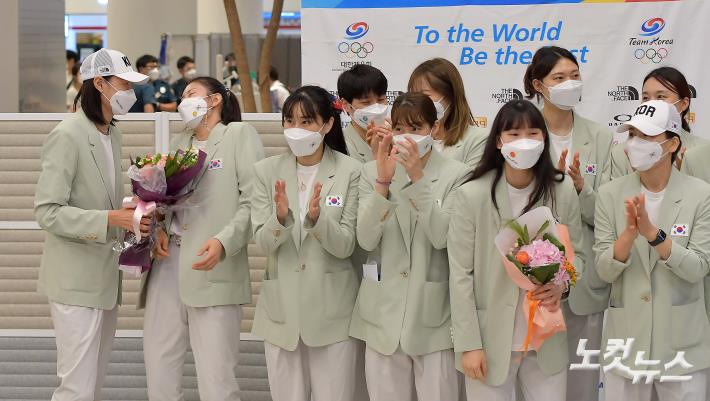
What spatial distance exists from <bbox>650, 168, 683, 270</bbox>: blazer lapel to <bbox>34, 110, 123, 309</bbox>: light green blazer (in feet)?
7.69


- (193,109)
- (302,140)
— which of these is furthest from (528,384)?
(193,109)

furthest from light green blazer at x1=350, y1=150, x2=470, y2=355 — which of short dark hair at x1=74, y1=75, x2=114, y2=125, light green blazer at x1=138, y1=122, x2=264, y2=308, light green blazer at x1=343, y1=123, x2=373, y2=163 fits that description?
short dark hair at x1=74, y1=75, x2=114, y2=125

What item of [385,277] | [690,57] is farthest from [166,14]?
[385,277]

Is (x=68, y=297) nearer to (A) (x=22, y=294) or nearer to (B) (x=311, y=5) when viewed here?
(A) (x=22, y=294)

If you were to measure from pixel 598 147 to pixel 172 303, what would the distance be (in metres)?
2.09

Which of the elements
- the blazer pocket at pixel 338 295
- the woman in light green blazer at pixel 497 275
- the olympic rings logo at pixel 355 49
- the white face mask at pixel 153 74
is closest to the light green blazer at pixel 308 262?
the blazer pocket at pixel 338 295

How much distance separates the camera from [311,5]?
6.09 m

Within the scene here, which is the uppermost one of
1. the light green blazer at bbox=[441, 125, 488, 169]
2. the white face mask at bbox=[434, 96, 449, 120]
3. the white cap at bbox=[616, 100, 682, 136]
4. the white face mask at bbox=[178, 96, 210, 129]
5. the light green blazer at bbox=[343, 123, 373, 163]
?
the white cap at bbox=[616, 100, 682, 136]

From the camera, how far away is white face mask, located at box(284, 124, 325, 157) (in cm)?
432

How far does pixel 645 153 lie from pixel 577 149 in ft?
1.91

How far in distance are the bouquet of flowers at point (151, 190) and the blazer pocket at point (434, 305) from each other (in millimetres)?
1209

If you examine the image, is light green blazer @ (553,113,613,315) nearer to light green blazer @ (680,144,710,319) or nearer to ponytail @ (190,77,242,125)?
light green blazer @ (680,144,710,319)

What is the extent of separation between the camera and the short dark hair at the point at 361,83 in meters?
4.62

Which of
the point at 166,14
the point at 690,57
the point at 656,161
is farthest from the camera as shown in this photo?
the point at 166,14
